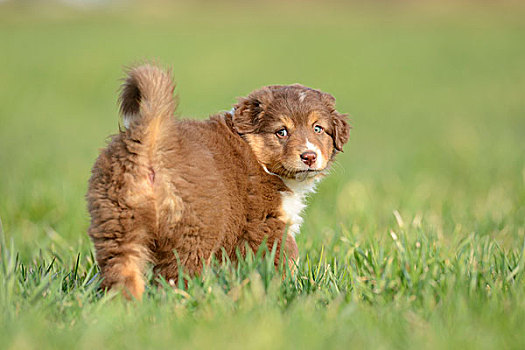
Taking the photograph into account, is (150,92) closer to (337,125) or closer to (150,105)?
(150,105)

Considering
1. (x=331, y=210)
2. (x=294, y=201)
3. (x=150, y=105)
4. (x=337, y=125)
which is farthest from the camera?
(x=331, y=210)

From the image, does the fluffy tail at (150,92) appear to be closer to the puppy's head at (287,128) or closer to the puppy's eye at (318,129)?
the puppy's head at (287,128)

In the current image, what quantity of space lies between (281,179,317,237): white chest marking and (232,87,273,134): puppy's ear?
42 centimetres

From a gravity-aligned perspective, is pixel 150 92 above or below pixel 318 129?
above

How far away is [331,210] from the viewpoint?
23.0 ft

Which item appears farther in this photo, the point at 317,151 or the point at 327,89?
the point at 327,89

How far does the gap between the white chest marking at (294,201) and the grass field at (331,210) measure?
0.26 metres

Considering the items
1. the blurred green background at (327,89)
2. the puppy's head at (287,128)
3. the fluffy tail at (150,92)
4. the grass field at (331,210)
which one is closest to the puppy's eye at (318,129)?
the puppy's head at (287,128)

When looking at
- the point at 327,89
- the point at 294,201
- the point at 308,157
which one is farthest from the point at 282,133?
the point at 327,89

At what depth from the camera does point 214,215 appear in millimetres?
3592

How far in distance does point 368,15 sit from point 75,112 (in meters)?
29.5

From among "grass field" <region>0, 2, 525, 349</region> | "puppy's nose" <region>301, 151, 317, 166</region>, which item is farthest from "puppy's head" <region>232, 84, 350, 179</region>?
"grass field" <region>0, 2, 525, 349</region>

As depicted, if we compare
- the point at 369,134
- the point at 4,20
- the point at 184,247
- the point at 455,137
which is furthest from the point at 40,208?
the point at 4,20

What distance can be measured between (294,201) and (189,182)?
0.97 meters
